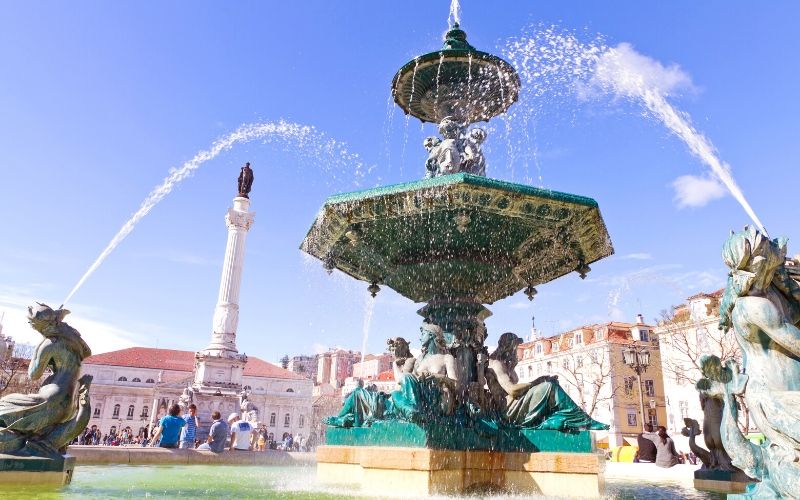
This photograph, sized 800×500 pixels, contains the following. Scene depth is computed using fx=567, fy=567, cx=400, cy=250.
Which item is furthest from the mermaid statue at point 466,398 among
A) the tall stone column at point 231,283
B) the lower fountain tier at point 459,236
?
the tall stone column at point 231,283

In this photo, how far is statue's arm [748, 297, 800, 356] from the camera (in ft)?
10.1

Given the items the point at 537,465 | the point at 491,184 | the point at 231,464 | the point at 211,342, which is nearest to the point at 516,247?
the point at 491,184

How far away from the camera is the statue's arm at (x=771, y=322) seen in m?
3.08

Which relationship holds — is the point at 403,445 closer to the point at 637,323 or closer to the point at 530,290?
the point at 530,290

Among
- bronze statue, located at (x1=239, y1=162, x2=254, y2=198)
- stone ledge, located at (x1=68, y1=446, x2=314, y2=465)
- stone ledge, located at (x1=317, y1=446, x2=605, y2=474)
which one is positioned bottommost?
stone ledge, located at (x1=68, y1=446, x2=314, y2=465)

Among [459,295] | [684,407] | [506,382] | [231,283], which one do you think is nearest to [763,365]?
[506,382]

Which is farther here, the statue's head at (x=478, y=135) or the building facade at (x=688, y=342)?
the building facade at (x=688, y=342)

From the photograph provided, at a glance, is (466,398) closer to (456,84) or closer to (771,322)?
(771,322)

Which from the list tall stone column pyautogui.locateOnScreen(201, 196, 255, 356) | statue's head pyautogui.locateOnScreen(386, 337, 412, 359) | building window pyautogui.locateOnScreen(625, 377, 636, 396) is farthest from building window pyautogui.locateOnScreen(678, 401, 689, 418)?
statue's head pyautogui.locateOnScreen(386, 337, 412, 359)

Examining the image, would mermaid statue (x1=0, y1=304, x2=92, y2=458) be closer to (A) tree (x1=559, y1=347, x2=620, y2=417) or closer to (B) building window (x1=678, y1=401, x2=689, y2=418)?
(B) building window (x1=678, y1=401, x2=689, y2=418)

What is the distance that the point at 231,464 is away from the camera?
10875 millimetres

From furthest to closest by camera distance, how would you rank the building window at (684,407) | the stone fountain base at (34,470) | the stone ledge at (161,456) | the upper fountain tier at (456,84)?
the building window at (684,407), the stone ledge at (161,456), the upper fountain tier at (456,84), the stone fountain base at (34,470)

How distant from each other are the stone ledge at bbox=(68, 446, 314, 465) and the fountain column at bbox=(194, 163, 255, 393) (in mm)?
30384

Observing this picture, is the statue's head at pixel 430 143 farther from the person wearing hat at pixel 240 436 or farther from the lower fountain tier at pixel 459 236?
the person wearing hat at pixel 240 436
